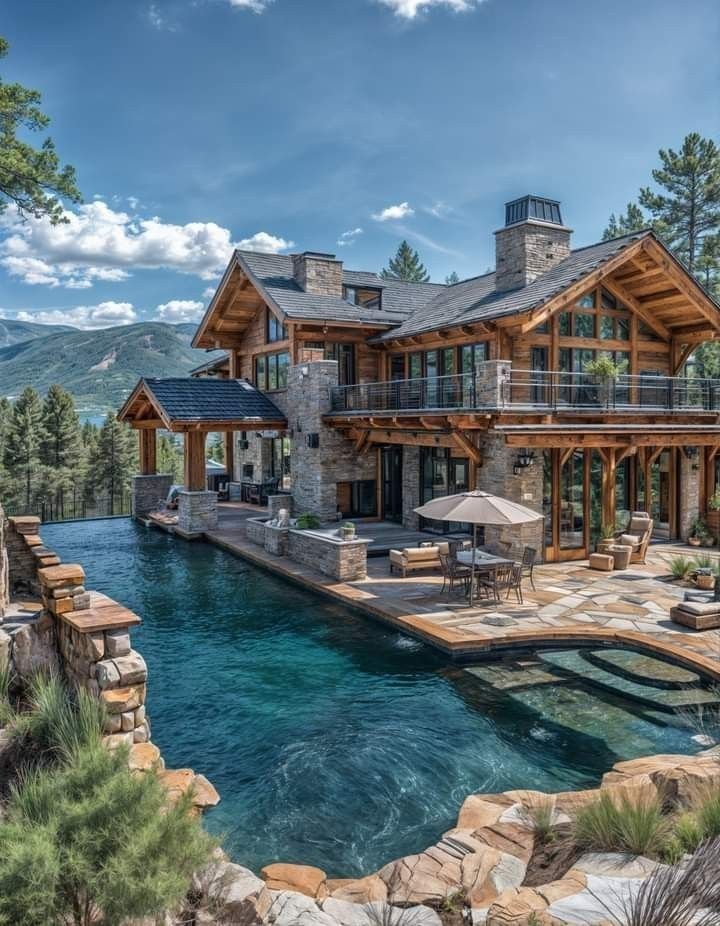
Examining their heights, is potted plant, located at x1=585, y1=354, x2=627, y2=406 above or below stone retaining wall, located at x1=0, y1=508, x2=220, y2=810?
above

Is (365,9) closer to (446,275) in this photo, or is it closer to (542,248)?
(542,248)

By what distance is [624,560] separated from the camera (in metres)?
14.8

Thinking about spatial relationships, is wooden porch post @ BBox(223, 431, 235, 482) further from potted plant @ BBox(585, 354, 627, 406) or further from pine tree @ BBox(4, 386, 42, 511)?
pine tree @ BBox(4, 386, 42, 511)

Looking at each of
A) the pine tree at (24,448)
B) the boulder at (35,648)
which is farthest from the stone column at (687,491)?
the pine tree at (24,448)

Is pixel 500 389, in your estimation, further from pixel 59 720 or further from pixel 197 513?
pixel 59 720

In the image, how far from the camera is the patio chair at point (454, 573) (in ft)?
40.9

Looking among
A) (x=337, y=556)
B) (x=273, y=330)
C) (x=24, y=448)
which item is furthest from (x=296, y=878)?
(x=24, y=448)

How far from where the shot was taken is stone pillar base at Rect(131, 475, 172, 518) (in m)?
24.3

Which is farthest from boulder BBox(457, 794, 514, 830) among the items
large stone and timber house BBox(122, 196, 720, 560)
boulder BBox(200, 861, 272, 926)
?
large stone and timber house BBox(122, 196, 720, 560)

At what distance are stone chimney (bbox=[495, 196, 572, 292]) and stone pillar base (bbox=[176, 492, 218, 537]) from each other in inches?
439

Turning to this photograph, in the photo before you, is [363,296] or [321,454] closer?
[321,454]

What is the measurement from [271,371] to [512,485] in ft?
38.2

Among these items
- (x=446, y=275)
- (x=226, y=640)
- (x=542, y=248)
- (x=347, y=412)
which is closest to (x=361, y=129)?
(x=542, y=248)

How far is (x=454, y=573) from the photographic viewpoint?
1244 cm
